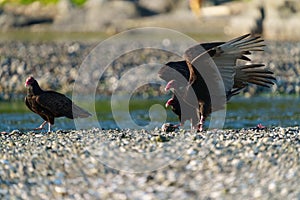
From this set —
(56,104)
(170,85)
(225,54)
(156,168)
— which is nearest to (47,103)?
(56,104)

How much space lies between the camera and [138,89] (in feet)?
88.4

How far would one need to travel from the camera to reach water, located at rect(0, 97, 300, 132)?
65.2 feet

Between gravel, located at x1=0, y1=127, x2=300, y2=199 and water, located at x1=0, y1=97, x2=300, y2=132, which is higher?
gravel, located at x1=0, y1=127, x2=300, y2=199

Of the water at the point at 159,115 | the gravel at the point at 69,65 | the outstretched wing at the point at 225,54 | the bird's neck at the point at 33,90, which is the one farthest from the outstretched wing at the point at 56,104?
the gravel at the point at 69,65

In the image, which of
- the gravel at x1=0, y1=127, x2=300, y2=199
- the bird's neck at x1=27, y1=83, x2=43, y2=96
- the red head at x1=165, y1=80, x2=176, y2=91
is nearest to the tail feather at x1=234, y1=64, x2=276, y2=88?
the red head at x1=165, y1=80, x2=176, y2=91

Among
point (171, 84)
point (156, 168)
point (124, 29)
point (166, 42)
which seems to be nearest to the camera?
point (156, 168)

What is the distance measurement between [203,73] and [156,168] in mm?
3391

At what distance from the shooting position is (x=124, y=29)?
49875mm

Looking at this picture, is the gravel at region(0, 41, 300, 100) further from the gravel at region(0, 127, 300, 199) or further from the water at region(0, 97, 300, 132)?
the gravel at region(0, 127, 300, 199)

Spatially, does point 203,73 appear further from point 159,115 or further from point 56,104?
point 159,115

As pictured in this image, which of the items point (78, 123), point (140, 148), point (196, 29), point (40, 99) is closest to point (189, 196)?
point (140, 148)

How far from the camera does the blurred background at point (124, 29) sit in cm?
2288

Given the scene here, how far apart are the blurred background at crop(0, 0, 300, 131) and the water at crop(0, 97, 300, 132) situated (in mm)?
24

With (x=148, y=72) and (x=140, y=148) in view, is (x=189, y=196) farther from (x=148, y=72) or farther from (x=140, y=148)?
(x=148, y=72)
